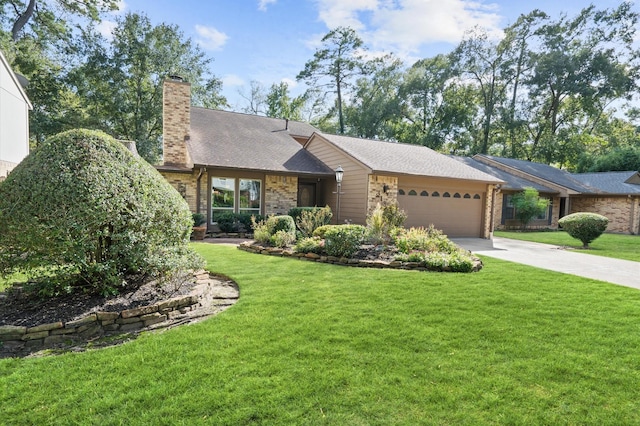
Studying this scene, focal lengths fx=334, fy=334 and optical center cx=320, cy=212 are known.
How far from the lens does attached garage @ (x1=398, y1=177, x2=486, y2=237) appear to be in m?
12.6

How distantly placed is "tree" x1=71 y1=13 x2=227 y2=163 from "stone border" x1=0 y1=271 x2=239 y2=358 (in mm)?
21104

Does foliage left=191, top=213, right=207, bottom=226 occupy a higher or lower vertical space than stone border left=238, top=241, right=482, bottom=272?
higher

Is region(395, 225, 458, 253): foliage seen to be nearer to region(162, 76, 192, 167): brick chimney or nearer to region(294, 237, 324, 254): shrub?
region(294, 237, 324, 254): shrub

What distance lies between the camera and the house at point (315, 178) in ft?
39.3

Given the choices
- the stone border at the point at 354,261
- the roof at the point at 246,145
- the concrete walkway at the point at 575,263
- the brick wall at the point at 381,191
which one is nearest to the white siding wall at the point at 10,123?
the roof at the point at 246,145

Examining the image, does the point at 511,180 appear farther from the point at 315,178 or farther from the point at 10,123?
the point at 10,123

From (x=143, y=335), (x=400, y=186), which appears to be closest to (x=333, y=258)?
(x=143, y=335)

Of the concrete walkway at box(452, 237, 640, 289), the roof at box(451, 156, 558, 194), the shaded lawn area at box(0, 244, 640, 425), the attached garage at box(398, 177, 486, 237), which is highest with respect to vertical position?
the roof at box(451, 156, 558, 194)

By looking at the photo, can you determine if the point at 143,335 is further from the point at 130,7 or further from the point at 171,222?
the point at 130,7

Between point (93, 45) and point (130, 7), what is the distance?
3.44m

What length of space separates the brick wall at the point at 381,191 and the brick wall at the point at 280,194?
3278 mm

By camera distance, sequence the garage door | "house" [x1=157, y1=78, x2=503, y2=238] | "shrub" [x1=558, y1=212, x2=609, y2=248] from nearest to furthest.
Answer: "shrub" [x1=558, y1=212, x2=609, y2=248] → "house" [x1=157, y1=78, x2=503, y2=238] → the garage door

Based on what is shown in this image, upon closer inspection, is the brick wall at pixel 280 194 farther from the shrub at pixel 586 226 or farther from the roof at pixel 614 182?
the roof at pixel 614 182

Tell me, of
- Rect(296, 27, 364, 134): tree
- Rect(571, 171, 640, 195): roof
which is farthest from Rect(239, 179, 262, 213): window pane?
Rect(571, 171, 640, 195): roof
